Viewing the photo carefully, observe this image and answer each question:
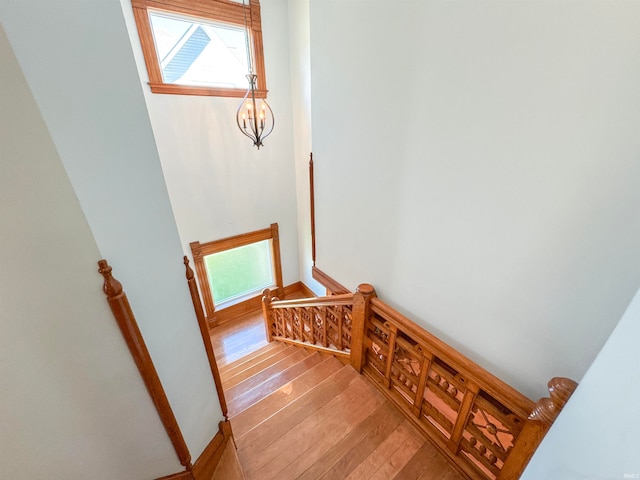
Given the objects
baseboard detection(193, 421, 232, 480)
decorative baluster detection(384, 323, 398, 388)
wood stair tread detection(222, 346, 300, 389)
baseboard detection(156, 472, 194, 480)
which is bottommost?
wood stair tread detection(222, 346, 300, 389)

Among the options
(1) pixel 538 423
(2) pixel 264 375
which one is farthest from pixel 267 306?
(1) pixel 538 423

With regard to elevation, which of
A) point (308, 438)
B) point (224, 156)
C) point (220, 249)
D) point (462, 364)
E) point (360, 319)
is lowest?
point (308, 438)

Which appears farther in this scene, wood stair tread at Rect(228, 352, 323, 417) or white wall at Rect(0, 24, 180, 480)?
wood stair tread at Rect(228, 352, 323, 417)

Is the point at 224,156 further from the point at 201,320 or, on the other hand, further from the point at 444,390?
the point at 444,390

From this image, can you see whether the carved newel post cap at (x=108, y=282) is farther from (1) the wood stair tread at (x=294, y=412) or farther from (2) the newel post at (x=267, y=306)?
(2) the newel post at (x=267, y=306)

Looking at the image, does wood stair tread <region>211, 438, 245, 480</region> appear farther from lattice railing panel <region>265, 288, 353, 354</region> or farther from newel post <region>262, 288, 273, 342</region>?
newel post <region>262, 288, 273, 342</region>

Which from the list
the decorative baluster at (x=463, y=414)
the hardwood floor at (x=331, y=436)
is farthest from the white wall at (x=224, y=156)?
the decorative baluster at (x=463, y=414)

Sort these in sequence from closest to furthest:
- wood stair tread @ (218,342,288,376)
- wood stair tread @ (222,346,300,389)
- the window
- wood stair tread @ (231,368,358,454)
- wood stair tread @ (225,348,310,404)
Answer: wood stair tread @ (231,368,358,454) < wood stair tread @ (225,348,310,404) < the window < wood stair tread @ (222,346,300,389) < wood stair tread @ (218,342,288,376)

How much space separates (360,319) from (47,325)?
167 cm

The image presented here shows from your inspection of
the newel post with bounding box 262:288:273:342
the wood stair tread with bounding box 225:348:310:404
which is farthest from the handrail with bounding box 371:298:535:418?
the newel post with bounding box 262:288:273:342

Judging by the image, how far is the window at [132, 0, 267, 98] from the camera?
280cm

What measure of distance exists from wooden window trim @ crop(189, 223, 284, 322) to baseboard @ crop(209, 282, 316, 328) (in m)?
0.12

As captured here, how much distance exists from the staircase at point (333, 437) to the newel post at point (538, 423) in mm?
419

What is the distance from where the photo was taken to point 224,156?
3.57 meters
